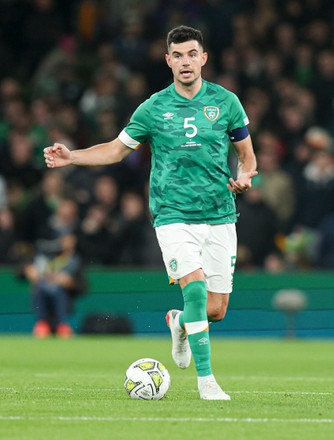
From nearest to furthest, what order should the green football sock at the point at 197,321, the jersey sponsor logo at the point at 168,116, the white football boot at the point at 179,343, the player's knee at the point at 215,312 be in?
the green football sock at the point at 197,321
the jersey sponsor logo at the point at 168,116
the player's knee at the point at 215,312
the white football boot at the point at 179,343

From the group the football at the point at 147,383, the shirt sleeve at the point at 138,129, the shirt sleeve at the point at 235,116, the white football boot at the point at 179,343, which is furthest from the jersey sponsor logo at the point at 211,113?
the football at the point at 147,383

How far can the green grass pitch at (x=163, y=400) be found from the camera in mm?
7172

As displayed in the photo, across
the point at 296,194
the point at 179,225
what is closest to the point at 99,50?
the point at 296,194

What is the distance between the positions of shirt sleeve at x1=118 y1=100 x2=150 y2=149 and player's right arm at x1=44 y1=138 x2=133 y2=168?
56mm

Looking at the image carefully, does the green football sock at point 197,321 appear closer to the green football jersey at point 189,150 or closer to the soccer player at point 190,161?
the soccer player at point 190,161

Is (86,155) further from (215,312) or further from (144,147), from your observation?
(144,147)

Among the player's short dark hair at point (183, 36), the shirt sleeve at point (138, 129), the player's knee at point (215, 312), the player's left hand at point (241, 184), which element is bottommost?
the player's knee at point (215, 312)

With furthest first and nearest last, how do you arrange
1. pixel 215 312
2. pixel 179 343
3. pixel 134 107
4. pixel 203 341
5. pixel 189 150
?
pixel 134 107 < pixel 179 343 < pixel 215 312 < pixel 189 150 < pixel 203 341

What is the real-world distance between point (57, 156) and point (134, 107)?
12116mm

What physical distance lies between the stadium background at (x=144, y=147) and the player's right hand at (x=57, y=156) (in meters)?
9.89

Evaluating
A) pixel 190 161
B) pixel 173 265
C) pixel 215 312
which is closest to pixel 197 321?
pixel 173 265

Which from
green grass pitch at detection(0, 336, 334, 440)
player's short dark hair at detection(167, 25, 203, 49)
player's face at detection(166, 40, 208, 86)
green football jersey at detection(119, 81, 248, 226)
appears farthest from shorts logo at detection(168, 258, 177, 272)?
player's short dark hair at detection(167, 25, 203, 49)

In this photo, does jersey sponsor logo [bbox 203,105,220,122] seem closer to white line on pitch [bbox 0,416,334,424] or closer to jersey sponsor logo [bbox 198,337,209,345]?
jersey sponsor logo [bbox 198,337,209,345]

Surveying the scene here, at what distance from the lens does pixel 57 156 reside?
9500 millimetres
